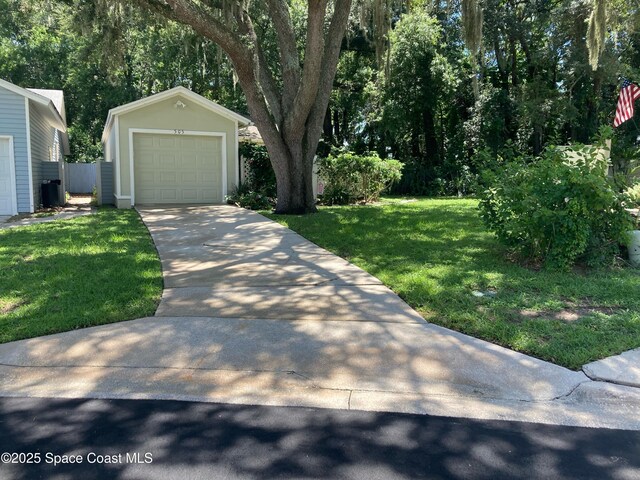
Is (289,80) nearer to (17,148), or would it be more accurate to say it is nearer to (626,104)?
(17,148)

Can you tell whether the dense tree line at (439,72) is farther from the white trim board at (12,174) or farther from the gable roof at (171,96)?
the white trim board at (12,174)

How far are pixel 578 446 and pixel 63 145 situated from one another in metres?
28.0

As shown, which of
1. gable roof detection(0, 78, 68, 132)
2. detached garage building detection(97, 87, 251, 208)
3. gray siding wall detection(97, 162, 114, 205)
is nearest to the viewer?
gable roof detection(0, 78, 68, 132)

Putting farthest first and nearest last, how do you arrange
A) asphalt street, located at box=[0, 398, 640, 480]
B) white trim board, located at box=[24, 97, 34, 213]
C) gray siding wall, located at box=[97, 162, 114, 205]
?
gray siding wall, located at box=[97, 162, 114, 205] < white trim board, located at box=[24, 97, 34, 213] < asphalt street, located at box=[0, 398, 640, 480]

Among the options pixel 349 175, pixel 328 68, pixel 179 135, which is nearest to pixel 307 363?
pixel 328 68

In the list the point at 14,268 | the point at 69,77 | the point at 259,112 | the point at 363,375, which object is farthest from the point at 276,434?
the point at 69,77

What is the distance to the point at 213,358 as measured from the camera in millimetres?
4492

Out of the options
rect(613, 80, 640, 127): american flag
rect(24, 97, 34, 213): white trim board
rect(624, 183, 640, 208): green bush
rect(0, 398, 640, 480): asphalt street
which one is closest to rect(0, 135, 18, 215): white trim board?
rect(24, 97, 34, 213): white trim board

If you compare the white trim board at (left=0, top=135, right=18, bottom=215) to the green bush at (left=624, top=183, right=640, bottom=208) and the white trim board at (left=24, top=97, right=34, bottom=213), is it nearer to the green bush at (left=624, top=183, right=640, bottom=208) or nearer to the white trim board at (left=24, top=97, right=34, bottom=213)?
the white trim board at (left=24, top=97, right=34, bottom=213)

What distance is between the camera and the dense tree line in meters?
17.2

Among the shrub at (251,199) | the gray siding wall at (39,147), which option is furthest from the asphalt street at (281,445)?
the gray siding wall at (39,147)

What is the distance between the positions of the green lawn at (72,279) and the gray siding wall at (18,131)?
14.7 feet

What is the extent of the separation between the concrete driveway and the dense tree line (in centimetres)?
1067

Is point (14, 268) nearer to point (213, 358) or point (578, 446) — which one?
point (213, 358)
